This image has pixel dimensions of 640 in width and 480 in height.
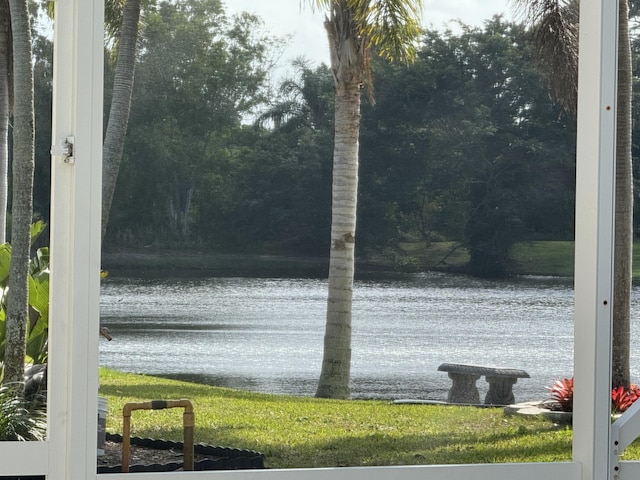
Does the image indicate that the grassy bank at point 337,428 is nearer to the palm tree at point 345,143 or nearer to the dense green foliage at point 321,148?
the palm tree at point 345,143

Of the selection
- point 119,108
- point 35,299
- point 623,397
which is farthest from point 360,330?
point 35,299

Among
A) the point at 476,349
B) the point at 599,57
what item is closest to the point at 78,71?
the point at 599,57

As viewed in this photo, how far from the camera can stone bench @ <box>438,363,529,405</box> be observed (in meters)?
5.44

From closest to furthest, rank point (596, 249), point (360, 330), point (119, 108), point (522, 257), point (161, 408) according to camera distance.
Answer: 1. point (596, 249)
2. point (161, 408)
3. point (119, 108)
4. point (360, 330)
5. point (522, 257)

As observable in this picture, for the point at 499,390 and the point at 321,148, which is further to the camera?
the point at 321,148

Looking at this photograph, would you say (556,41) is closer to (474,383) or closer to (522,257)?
(522,257)

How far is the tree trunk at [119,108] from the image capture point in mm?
4473

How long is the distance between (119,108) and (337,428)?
2.17m

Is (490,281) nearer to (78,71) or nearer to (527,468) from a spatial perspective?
(527,468)

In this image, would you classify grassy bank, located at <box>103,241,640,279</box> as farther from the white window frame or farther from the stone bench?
the white window frame

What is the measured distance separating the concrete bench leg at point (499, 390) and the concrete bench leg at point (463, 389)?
0.25ft

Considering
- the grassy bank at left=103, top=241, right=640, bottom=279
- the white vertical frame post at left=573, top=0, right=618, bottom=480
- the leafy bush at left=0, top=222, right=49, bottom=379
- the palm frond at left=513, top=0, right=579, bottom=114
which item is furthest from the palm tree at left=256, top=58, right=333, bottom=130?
the white vertical frame post at left=573, top=0, right=618, bottom=480

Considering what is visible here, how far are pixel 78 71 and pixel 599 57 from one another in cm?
119

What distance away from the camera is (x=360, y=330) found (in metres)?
5.56
